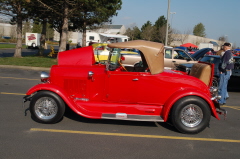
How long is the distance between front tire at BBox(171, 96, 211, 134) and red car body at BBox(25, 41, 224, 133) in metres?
0.10

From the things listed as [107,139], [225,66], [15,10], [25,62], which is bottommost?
[107,139]

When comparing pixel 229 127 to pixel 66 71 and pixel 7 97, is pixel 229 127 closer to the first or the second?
pixel 66 71

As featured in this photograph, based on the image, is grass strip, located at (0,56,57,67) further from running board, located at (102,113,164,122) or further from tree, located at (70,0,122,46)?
running board, located at (102,113,164,122)

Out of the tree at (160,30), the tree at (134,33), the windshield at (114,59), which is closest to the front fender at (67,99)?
the windshield at (114,59)

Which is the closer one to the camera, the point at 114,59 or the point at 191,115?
→ the point at 191,115

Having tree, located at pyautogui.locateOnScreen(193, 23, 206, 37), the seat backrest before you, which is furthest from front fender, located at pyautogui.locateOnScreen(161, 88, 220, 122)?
tree, located at pyautogui.locateOnScreen(193, 23, 206, 37)

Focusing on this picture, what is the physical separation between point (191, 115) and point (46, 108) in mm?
3052

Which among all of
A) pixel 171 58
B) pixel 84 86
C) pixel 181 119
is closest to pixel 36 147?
pixel 84 86

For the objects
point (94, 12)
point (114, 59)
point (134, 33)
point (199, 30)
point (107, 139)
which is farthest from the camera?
point (199, 30)

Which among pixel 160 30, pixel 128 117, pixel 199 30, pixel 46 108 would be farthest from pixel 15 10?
pixel 199 30

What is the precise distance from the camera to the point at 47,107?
16.7 ft

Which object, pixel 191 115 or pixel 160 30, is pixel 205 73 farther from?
pixel 160 30

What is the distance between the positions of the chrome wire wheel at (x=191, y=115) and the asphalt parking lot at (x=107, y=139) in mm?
268

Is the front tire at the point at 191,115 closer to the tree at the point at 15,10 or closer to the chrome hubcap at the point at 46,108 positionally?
the chrome hubcap at the point at 46,108
